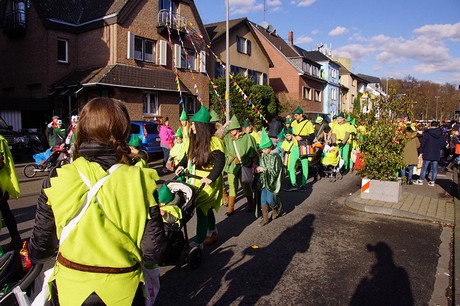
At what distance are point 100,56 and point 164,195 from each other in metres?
19.7

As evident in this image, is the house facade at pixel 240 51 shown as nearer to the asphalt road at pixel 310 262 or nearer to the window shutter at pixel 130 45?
the window shutter at pixel 130 45

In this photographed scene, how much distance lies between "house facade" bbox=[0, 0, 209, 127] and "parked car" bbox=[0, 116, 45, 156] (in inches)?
169

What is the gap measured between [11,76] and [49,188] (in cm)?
2685

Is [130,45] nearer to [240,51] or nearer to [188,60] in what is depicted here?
[188,60]

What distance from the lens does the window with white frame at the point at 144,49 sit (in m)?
21.9

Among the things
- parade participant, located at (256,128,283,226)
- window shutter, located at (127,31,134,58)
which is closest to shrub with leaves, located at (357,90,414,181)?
parade participant, located at (256,128,283,226)

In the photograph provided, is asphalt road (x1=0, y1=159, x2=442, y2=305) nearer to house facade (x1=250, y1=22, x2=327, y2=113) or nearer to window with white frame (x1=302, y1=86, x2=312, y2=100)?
house facade (x1=250, y1=22, x2=327, y2=113)

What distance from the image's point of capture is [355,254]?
529 cm

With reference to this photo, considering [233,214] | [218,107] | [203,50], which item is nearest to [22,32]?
[203,50]

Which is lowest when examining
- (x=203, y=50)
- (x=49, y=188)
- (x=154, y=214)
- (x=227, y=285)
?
(x=227, y=285)

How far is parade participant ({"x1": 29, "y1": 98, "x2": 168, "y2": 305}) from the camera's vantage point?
1.90m

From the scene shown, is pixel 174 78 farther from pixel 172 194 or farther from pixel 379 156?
pixel 172 194

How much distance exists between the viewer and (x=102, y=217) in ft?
6.27

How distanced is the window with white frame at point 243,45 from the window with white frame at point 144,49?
9.80 m
